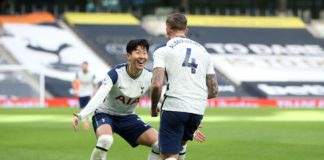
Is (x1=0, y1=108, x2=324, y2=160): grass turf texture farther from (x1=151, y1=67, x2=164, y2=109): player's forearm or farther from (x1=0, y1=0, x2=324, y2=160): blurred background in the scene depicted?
(x1=151, y1=67, x2=164, y2=109): player's forearm

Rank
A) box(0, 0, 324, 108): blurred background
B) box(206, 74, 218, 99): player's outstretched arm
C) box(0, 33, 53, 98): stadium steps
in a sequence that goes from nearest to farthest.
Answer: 1. box(206, 74, 218, 99): player's outstretched arm
2. box(0, 33, 53, 98): stadium steps
3. box(0, 0, 324, 108): blurred background

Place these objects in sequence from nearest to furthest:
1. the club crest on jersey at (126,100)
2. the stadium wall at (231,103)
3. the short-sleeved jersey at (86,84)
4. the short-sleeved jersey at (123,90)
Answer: the short-sleeved jersey at (123,90)
the club crest on jersey at (126,100)
the short-sleeved jersey at (86,84)
the stadium wall at (231,103)

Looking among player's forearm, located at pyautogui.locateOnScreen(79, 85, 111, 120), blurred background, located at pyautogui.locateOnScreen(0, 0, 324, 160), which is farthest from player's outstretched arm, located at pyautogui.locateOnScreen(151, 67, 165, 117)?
blurred background, located at pyautogui.locateOnScreen(0, 0, 324, 160)

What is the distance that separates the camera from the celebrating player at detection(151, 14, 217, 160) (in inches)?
367

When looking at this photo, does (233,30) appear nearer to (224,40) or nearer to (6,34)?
(224,40)

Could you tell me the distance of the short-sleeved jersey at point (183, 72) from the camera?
9312 millimetres

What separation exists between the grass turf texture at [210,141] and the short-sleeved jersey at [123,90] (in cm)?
328

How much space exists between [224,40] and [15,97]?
1750 centimetres

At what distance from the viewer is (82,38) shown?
50281 millimetres

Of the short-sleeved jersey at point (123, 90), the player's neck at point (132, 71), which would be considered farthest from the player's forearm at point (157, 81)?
the player's neck at point (132, 71)

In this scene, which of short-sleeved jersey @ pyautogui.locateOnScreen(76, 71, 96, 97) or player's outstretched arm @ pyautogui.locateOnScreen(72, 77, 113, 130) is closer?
player's outstretched arm @ pyautogui.locateOnScreen(72, 77, 113, 130)

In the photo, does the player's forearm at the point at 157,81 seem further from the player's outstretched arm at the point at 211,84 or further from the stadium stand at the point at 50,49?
the stadium stand at the point at 50,49

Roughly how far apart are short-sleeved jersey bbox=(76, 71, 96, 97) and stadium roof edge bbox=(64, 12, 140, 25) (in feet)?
87.2

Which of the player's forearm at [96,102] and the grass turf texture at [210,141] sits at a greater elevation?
the player's forearm at [96,102]
